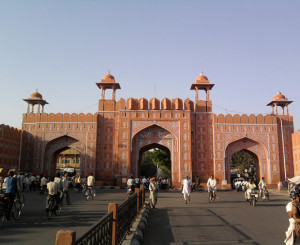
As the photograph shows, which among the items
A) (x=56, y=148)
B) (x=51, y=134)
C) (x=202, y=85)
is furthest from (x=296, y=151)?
(x=51, y=134)

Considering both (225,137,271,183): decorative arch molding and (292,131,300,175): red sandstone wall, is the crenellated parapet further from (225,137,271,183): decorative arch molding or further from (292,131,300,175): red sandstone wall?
(292,131,300,175): red sandstone wall

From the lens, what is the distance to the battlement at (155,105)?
80.3ft

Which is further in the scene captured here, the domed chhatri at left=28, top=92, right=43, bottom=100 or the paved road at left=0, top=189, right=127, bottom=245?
the domed chhatri at left=28, top=92, right=43, bottom=100

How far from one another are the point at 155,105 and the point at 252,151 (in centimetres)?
936

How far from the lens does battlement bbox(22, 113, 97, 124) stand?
24562mm

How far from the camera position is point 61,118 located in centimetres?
2483

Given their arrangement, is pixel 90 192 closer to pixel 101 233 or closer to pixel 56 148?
pixel 101 233

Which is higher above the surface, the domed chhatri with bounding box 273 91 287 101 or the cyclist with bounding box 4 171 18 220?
the domed chhatri with bounding box 273 91 287 101

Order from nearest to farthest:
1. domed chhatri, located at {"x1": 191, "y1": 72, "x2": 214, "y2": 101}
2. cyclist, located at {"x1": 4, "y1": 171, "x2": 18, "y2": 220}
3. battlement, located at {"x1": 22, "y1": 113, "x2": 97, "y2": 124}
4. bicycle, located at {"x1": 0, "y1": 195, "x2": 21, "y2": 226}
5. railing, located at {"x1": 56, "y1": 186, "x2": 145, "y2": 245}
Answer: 1. railing, located at {"x1": 56, "y1": 186, "x2": 145, "y2": 245}
2. bicycle, located at {"x1": 0, "y1": 195, "x2": 21, "y2": 226}
3. cyclist, located at {"x1": 4, "y1": 171, "x2": 18, "y2": 220}
4. battlement, located at {"x1": 22, "y1": 113, "x2": 97, "y2": 124}
5. domed chhatri, located at {"x1": 191, "y1": 72, "x2": 214, "y2": 101}

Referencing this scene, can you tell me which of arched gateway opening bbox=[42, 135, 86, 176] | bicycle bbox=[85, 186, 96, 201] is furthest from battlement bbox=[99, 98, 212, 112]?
bicycle bbox=[85, 186, 96, 201]

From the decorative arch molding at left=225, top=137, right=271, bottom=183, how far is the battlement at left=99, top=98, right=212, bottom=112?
3796 mm

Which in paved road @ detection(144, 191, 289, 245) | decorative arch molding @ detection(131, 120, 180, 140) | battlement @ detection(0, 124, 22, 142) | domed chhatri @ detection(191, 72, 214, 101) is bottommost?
paved road @ detection(144, 191, 289, 245)

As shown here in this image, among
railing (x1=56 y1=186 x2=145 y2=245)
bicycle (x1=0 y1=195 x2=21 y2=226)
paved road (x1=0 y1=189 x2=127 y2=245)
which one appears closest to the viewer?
railing (x1=56 y1=186 x2=145 y2=245)

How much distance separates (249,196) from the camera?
41.5 feet
